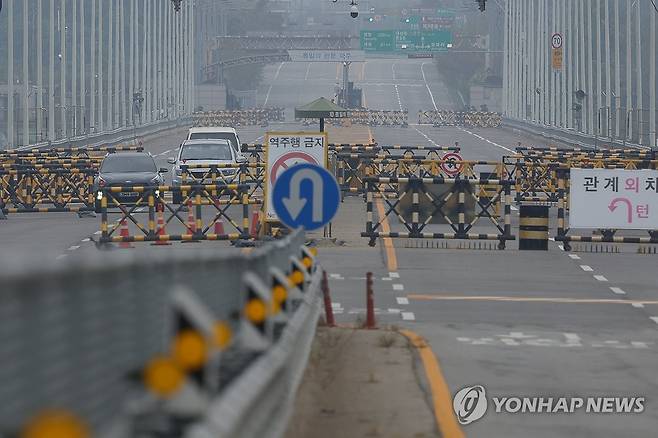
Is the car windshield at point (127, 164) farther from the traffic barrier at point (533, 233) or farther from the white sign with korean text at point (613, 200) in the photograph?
the white sign with korean text at point (613, 200)

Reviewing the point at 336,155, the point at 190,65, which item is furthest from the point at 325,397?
the point at 190,65

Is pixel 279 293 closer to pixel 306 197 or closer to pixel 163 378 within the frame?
pixel 306 197

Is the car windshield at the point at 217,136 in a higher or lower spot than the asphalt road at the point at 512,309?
higher

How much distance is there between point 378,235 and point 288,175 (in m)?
11.5

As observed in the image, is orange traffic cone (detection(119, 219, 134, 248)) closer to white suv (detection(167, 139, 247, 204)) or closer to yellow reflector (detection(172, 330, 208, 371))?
white suv (detection(167, 139, 247, 204))

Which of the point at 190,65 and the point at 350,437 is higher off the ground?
the point at 190,65

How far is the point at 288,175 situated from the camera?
15195mm

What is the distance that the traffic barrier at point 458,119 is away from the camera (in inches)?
5187

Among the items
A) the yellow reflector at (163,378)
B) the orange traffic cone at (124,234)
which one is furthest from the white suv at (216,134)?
the yellow reflector at (163,378)

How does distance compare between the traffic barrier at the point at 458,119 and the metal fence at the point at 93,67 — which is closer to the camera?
the metal fence at the point at 93,67

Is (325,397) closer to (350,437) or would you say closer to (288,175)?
(350,437)

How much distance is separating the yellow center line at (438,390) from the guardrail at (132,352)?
8.06 ft

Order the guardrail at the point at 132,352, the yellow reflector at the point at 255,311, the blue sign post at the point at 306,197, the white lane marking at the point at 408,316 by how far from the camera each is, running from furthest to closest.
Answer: the white lane marking at the point at 408,316
the blue sign post at the point at 306,197
the yellow reflector at the point at 255,311
the guardrail at the point at 132,352

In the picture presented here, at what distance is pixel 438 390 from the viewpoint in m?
12.6
